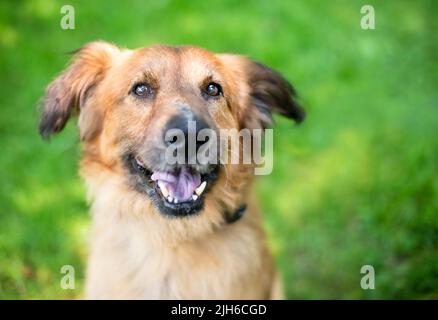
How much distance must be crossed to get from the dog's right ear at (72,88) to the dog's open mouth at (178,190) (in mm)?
708

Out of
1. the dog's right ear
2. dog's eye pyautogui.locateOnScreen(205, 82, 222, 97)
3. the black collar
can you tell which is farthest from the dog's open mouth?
the dog's right ear

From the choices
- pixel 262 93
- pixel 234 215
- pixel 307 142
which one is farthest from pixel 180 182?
pixel 307 142

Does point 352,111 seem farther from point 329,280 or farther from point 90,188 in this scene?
point 90,188

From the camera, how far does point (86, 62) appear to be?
14.8 feet

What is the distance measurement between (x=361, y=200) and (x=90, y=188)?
9.45 ft

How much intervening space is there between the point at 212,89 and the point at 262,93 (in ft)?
1.81

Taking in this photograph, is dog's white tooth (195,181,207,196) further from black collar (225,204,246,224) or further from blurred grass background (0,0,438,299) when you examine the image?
blurred grass background (0,0,438,299)

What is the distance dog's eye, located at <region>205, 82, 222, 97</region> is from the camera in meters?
4.20

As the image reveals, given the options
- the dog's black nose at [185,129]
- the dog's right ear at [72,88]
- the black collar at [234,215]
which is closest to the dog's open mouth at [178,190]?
the dog's black nose at [185,129]

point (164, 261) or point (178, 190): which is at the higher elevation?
point (178, 190)

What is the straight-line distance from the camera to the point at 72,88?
14.6ft

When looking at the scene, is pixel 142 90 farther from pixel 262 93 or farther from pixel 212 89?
pixel 262 93

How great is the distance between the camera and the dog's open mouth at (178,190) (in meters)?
3.96

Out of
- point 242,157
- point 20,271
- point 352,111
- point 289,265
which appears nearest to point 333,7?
point 352,111
